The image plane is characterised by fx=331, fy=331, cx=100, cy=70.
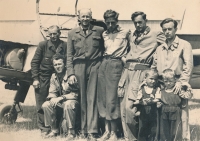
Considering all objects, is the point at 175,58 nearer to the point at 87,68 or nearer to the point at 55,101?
the point at 87,68

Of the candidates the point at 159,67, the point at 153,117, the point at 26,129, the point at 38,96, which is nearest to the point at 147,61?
the point at 159,67

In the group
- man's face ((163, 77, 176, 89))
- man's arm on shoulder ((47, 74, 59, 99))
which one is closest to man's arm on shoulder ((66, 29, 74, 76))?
man's arm on shoulder ((47, 74, 59, 99))

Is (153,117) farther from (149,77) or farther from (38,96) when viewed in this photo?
(38,96)

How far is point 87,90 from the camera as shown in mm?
5168

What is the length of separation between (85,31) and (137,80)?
117 cm

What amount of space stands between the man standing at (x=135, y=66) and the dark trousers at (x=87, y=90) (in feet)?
1.48

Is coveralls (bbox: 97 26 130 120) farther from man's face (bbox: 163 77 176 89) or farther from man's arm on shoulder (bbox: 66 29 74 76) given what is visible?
man's face (bbox: 163 77 176 89)

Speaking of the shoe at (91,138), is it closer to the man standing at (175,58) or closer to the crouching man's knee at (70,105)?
the crouching man's knee at (70,105)

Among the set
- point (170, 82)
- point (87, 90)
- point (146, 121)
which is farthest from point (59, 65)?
point (170, 82)

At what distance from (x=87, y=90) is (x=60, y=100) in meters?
0.46

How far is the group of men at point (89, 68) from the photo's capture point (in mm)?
4668

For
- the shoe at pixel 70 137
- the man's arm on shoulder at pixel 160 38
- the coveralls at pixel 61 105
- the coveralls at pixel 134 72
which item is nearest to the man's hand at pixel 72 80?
the coveralls at pixel 61 105

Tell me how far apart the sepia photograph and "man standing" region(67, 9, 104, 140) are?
15 mm

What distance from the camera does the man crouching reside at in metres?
5.11
